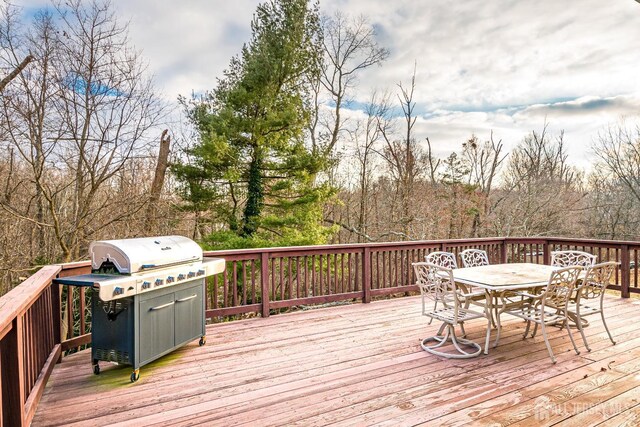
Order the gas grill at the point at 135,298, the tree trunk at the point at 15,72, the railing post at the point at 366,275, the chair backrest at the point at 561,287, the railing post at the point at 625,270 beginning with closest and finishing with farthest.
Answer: the gas grill at the point at 135,298 → the chair backrest at the point at 561,287 → the railing post at the point at 366,275 → the railing post at the point at 625,270 → the tree trunk at the point at 15,72

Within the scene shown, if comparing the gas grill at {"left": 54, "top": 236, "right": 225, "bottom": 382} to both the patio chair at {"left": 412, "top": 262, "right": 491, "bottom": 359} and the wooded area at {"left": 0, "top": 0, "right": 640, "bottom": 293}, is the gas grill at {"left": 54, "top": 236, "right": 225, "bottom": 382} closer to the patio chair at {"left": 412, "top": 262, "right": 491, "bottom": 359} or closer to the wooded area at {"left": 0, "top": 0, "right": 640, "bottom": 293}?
the patio chair at {"left": 412, "top": 262, "right": 491, "bottom": 359}

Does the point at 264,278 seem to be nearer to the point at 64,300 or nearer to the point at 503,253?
the point at 64,300

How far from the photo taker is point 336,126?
13.2 metres

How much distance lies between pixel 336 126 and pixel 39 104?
8.97m

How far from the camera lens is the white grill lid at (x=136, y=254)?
2.83 metres

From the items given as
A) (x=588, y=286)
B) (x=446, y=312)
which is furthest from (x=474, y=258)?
(x=446, y=312)

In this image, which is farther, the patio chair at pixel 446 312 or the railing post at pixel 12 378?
the patio chair at pixel 446 312

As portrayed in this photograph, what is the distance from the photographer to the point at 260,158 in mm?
9547

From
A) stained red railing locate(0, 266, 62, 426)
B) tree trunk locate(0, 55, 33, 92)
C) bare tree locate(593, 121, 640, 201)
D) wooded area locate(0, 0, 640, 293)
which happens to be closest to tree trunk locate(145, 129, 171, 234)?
wooded area locate(0, 0, 640, 293)

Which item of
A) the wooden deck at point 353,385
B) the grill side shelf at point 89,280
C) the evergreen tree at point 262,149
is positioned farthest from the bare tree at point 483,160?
→ the grill side shelf at point 89,280

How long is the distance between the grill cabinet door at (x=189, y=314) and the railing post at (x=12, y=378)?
1315 mm

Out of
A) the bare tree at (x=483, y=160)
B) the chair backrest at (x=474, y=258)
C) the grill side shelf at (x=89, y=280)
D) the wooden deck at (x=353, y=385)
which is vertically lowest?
the wooden deck at (x=353, y=385)

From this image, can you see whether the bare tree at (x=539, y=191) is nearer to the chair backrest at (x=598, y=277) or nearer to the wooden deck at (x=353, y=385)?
the chair backrest at (x=598, y=277)

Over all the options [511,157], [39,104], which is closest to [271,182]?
[39,104]
